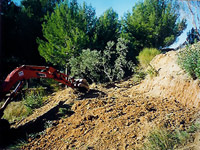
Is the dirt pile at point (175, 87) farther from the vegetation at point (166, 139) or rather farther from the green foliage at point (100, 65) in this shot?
the green foliage at point (100, 65)

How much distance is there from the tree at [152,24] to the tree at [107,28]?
150 centimetres

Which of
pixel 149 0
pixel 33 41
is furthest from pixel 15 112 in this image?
pixel 149 0

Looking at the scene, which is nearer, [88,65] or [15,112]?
[15,112]

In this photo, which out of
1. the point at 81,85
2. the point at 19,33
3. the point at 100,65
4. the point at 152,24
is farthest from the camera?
the point at 152,24

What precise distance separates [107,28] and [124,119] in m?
10.2

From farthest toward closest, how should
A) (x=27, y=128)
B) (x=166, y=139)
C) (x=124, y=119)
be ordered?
(x=27, y=128)
(x=124, y=119)
(x=166, y=139)

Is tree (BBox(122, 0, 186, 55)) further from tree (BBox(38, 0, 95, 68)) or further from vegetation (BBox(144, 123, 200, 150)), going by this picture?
vegetation (BBox(144, 123, 200, 150))

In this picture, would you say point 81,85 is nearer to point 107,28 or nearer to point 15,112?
point 15,112

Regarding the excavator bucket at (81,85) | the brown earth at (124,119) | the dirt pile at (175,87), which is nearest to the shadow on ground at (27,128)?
the brown earth at (124,119)

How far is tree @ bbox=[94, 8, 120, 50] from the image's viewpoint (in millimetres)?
11992

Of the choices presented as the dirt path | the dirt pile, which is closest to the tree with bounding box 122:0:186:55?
the dirt pile

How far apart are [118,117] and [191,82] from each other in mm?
2215

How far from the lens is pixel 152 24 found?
14.5 meters

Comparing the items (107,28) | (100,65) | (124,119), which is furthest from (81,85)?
(107,28)
